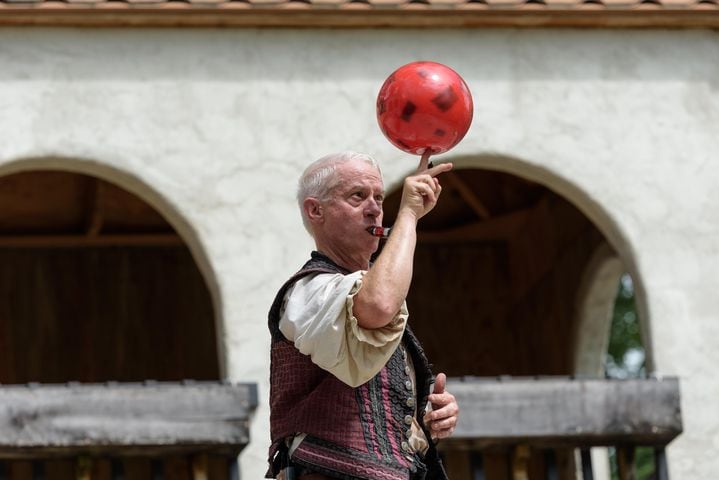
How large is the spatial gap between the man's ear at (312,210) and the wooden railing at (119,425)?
423cm

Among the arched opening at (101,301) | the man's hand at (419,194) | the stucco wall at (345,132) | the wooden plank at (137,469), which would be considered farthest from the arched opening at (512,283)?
the man's hand at (419,194)

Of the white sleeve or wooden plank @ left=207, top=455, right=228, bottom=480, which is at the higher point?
wooden plank @ left=207, top=455, right=228, bottom=480

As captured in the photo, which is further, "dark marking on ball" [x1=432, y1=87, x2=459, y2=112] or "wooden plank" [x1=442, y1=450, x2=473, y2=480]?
"wooden plank" [x1=442, y1=450, x2=473, y2=480]

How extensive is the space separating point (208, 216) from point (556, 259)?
4.08 m

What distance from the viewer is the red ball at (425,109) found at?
14.6ft

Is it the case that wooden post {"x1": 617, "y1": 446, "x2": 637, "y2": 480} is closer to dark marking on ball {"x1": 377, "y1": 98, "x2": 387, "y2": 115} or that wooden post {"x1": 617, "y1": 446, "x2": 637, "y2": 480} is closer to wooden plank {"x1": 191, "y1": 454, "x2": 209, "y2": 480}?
wooden plank {"x1": 191, "y1": 454, "x2": 209, "y2": 480}

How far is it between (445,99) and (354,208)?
377 mm

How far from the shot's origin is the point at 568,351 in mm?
12781

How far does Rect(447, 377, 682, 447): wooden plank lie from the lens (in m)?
8.64

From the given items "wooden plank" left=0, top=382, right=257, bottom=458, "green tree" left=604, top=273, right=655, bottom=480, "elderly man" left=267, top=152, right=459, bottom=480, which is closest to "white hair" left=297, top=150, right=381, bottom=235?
"elderly man" left=267, top=152, right=459, bottom=480

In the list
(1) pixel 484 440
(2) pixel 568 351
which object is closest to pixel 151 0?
(1) pixel 484 440

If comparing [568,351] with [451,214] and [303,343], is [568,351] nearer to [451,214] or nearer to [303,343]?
[451,214]

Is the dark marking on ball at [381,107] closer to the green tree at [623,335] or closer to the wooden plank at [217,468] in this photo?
the wooden plank at [217,468]

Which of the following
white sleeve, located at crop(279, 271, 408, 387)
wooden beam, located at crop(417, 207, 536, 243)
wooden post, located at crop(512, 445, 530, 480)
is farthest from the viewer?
wooden beam, located at crop(417, 207, 536, 243)
